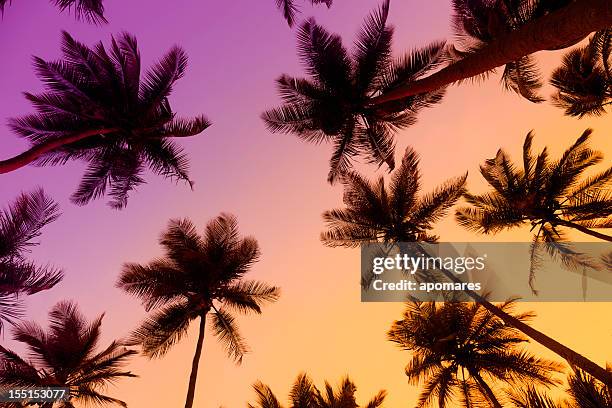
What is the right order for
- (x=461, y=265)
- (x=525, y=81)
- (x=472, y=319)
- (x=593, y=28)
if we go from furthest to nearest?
1. (x=461, y=265)
2. (x=472, y=319)
3. (x=525, y=81)
4. (x=593, y=28)

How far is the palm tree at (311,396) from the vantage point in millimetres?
18156

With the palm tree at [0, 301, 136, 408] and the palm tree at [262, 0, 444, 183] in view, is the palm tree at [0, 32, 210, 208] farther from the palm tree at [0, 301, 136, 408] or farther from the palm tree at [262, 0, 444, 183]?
the palm tree at [0, 301, 136, 408]

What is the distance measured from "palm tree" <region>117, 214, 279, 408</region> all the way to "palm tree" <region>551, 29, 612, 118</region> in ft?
36.7

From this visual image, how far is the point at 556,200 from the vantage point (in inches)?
582

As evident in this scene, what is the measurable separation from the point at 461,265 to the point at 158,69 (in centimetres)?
1215

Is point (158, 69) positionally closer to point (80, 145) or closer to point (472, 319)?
point (80, 145)

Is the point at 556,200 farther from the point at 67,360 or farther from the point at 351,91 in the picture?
the point at 67,360

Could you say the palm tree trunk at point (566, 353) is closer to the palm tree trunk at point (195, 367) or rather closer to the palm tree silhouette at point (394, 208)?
the palm tree silhouette at point (394, 208)

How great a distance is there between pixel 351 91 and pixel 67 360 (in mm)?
14001

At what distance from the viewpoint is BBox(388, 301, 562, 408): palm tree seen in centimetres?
1548

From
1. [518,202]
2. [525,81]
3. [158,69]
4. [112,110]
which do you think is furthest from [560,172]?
[112,110]

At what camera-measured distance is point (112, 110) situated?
12.3 m

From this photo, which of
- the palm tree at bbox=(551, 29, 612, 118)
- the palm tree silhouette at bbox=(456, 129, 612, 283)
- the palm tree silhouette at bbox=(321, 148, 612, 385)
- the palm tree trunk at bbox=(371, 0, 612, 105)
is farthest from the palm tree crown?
the palm tree trunk at bbox=(371, 0, 612, 105)

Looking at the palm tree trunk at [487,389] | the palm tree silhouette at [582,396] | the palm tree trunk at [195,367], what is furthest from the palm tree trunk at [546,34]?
the palm tree trunk at [195,367]
